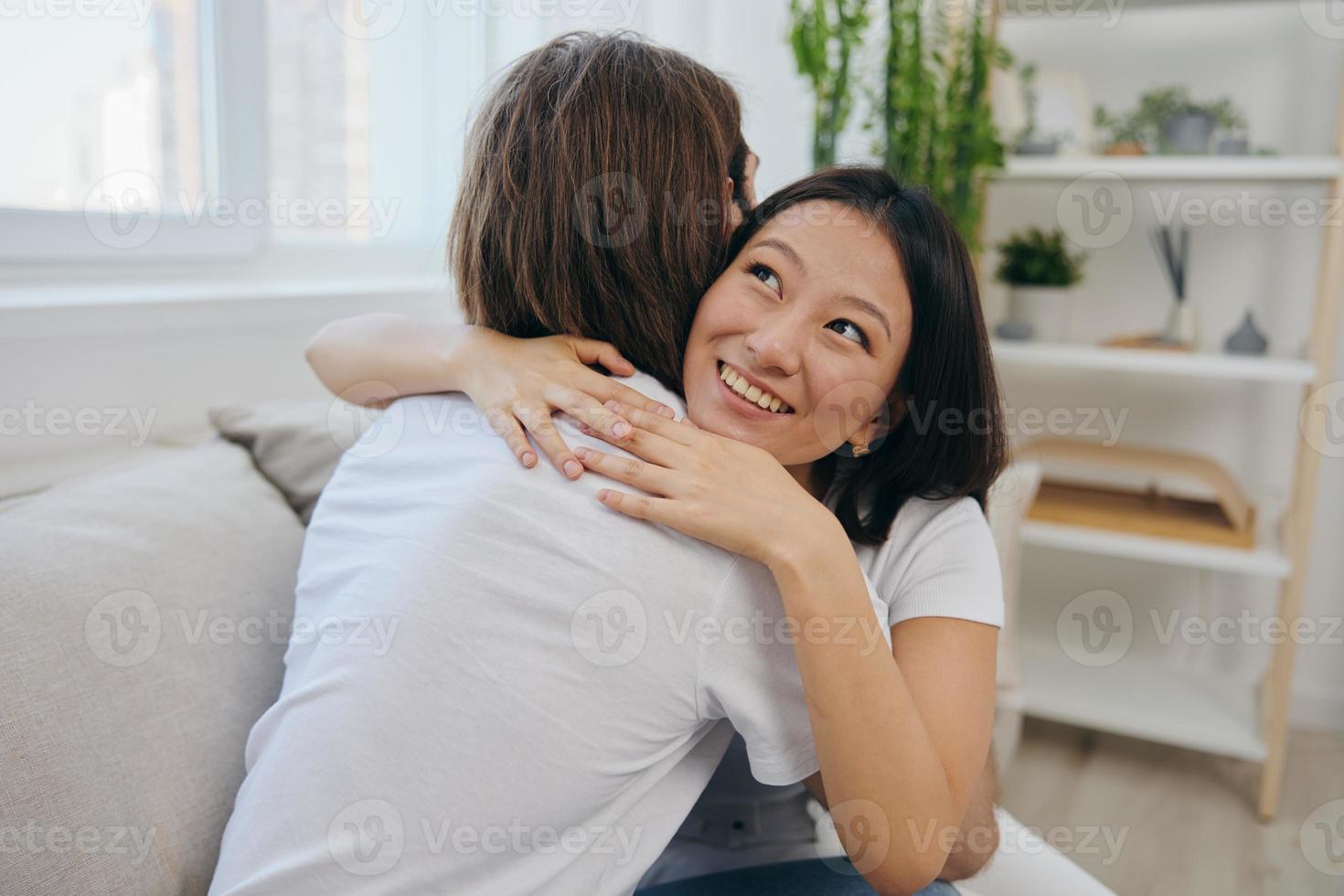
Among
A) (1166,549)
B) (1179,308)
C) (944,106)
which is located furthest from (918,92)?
(1166,549)

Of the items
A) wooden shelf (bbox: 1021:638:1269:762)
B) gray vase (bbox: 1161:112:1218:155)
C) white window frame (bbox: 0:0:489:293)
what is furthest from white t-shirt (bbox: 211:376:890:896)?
gray vase (bbox: 1161:112:1218:155)

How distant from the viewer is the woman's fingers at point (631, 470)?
73 centimetres

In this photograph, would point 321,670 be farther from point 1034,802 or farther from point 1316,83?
point 1316,83

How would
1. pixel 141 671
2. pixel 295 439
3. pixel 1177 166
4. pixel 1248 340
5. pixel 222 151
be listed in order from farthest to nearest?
pixel 1248 340
pixel 1177 166
pixel 222 151
pixel 295 439
pixel 141 671

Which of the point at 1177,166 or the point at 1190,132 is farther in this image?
the point at 1190,132

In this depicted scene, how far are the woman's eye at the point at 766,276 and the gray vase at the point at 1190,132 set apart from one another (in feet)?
5.68

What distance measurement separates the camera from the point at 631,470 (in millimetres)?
733

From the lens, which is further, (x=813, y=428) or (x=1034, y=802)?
(x=1034, y=802)

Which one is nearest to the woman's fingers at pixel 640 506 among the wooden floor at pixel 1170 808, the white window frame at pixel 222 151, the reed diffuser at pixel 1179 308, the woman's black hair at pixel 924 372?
the woman's black hair at pixel 924 372

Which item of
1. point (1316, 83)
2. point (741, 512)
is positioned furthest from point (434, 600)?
point (1316, 83)

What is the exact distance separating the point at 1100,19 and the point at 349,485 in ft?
7.70

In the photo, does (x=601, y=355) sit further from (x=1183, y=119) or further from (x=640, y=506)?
(x=1183, y=119)

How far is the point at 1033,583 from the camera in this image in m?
2.79

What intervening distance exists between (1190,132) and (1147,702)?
1267 millimetres
